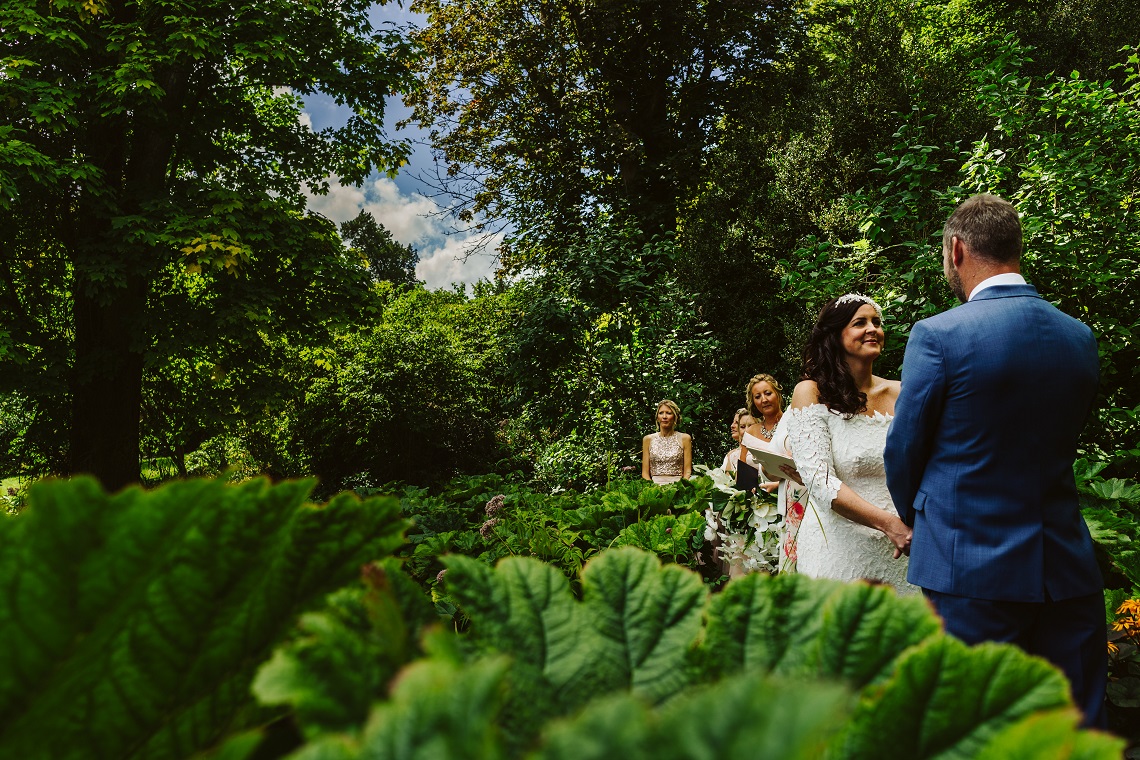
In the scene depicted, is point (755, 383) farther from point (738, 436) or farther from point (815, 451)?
point (815, 451)

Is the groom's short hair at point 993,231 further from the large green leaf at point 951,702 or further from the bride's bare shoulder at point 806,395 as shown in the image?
the large green leaf at point 951,702

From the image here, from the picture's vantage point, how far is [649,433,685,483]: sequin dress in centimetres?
736

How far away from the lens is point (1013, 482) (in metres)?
1.98

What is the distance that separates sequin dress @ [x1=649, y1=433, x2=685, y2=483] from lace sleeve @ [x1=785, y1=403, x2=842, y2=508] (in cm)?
442

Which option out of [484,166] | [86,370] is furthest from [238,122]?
[484,166]

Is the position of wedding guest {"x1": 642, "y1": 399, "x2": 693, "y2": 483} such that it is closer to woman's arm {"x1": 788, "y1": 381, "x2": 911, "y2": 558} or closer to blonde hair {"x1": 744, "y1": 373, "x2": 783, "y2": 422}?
blonde hair {"x1": 744, "y1": 373, "x2": 783, "y2": 422}

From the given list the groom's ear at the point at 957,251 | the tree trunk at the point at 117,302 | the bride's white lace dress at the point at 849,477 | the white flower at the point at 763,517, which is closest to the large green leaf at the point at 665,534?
the white flower at the point at 763,517

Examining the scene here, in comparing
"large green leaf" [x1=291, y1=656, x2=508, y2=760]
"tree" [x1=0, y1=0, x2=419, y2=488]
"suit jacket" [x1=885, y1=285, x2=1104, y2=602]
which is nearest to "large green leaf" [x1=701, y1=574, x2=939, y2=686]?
"large green leaf" [x1=291, y1=656, x2=508, y2=760]

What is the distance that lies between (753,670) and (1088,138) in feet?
19.4

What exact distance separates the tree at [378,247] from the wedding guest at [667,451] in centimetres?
4566

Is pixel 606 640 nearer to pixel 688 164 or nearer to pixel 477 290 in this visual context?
pixel 688 164

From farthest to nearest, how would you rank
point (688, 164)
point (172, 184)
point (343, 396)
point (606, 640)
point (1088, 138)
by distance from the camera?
point (343, 396), point (688, 164), point (172, 184), point (1088, 138), point (606, 640)

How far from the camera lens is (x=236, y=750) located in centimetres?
29

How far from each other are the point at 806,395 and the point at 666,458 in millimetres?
4541
